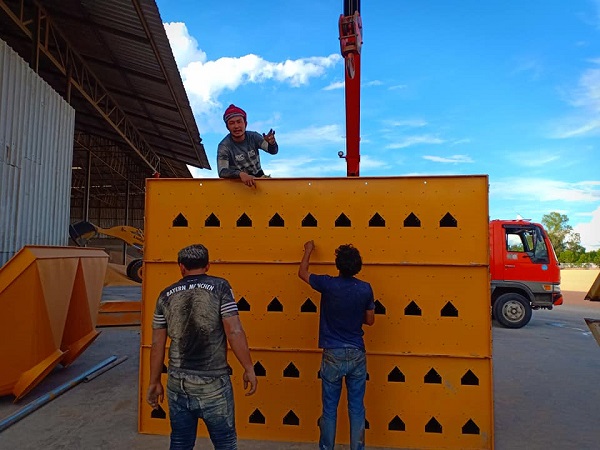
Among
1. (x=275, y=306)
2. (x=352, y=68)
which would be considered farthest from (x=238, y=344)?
(x=352, y=68)

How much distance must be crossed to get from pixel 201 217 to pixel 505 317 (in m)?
9.45

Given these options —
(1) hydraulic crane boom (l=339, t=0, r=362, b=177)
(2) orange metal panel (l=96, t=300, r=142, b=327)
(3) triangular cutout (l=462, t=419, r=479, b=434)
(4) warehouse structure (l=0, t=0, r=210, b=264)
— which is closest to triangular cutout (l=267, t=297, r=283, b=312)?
(3) triangular cutout (l=462, t=419, r=479, b=434)

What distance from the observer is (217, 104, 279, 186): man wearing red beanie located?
4547 millimetres

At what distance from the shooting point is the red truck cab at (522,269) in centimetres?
1098

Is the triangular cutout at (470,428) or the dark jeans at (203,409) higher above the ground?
the dark jeans at (203,409)

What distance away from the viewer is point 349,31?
560 cm

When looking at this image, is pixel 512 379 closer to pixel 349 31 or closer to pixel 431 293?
pixel 431 293

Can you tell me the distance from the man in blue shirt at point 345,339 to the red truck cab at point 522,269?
28.5 ft

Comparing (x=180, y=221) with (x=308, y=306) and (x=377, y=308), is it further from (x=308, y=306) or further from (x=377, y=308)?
(x=377, y=308)

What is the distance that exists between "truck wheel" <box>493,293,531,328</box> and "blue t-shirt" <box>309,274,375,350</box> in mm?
9061

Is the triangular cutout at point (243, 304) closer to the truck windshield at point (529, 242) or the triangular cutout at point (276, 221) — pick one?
the triangular cutout at point (276, 221)

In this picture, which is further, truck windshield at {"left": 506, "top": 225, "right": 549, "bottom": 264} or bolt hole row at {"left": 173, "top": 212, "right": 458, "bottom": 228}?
truck windshield at {"left": 506, "top": 225, "right": 549, "bottom": 264}

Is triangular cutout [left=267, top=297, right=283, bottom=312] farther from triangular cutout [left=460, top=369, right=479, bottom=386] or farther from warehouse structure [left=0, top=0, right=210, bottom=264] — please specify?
warehouse structure [left=0, top=0, right=210, bottom=264]

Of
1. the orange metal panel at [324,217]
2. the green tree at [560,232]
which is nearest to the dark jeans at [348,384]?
the orange metal panel at [324,217]
